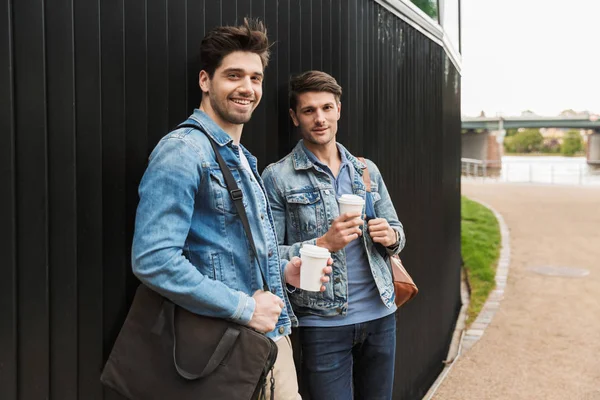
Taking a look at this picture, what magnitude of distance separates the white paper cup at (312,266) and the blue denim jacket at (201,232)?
11 cm

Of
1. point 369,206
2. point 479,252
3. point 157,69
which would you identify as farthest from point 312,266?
point 479,252

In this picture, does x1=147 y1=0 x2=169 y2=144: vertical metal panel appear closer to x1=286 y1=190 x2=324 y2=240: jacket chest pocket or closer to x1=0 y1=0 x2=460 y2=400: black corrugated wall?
x1=0 y1=0 x2=460 y2=400: black corrugated wall

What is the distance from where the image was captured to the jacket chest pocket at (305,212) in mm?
2613

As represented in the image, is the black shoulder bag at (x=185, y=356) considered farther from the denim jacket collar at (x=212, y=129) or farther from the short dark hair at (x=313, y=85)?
the short dark hair at (x=313, y=85)

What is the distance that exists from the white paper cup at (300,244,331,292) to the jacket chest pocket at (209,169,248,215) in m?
0.35

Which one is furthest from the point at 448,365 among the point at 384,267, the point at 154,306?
the point at 154,306

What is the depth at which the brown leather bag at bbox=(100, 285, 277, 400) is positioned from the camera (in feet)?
5.70

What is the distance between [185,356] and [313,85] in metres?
1.36

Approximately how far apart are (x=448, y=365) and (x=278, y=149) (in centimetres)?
368

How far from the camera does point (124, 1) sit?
201cm

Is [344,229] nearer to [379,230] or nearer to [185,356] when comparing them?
[379,230]

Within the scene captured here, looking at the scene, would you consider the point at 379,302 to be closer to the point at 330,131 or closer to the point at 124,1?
the point at 330,131

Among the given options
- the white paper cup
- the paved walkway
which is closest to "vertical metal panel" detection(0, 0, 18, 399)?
the white paper cup

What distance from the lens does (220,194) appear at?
1.87 m
